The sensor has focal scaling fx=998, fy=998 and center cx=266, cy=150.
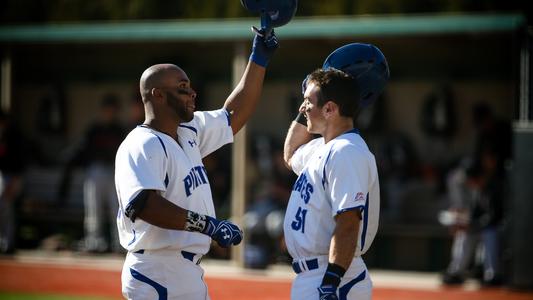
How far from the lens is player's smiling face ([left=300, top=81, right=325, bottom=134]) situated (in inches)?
184

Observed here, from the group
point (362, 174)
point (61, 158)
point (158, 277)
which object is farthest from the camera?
point (61, 158)

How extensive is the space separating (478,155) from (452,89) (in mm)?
2550

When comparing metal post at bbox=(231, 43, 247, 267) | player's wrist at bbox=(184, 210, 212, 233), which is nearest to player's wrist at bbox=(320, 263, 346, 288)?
player's wrist at bbox=(184, 210, 212, 233)

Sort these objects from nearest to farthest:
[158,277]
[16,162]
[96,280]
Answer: [158,277], [96,280], [16,162]

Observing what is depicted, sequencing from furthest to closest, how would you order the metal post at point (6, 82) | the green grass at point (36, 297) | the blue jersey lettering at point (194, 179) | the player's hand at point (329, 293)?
the metal post at point (6, 82), the green grass at point (36, 297), the blue jersey lettering at point (194, 179), the player's hand at point (329, 293)

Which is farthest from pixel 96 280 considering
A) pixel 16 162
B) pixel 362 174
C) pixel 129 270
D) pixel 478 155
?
pixel 362 174

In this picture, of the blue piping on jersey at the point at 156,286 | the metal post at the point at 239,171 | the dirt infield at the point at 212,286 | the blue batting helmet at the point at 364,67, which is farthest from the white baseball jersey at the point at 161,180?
the metal post at the point at 239,171

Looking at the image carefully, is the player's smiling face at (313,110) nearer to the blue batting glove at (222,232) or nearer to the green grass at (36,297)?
the blue batting glove at (222,232)

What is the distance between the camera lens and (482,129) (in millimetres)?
12047

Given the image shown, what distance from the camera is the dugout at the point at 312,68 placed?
11883mm

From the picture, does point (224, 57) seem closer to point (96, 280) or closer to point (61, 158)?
point (61, 158)

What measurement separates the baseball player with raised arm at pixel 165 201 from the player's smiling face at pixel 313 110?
0.61 meters

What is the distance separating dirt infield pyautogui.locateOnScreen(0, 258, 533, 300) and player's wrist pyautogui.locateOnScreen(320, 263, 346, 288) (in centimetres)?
585

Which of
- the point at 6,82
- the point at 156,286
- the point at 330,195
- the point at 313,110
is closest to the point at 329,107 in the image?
the point at 313,110
